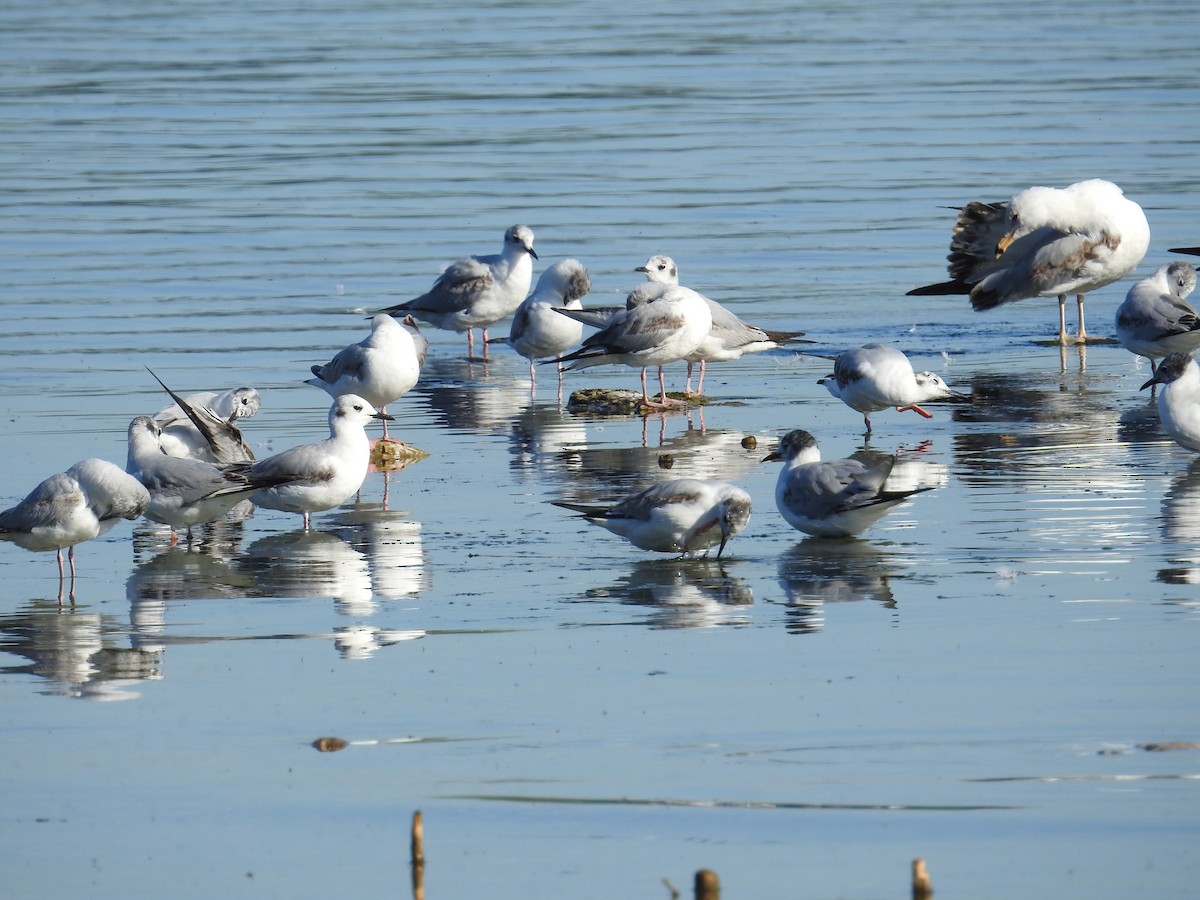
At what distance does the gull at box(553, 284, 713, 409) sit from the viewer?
48.5 feet

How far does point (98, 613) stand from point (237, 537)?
69.9 inches

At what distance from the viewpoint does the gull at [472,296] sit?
699 inches

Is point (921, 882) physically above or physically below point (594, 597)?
below

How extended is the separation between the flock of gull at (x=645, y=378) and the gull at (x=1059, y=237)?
0.02 metres

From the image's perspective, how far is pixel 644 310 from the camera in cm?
1488

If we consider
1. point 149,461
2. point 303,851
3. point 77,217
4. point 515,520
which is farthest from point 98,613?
point 77,217

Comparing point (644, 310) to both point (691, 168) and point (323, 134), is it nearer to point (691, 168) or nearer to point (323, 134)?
point (691, 168)

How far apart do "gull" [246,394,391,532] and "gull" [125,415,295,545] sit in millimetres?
75

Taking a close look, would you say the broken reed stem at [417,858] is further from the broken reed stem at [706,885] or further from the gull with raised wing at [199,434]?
the gull with raised wing at [199,434]

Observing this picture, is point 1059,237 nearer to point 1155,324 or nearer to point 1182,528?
point 1155,324

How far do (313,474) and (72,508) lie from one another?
60.7 inches

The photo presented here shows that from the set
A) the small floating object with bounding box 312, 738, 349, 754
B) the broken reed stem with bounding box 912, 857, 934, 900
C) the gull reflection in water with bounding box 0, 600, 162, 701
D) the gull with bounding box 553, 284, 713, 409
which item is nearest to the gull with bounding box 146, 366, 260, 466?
the gull reflection in water with bounding box 0, 600, 162, 701

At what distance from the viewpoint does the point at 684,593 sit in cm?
954

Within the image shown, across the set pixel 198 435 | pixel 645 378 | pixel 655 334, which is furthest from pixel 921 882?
pixel 645 378
